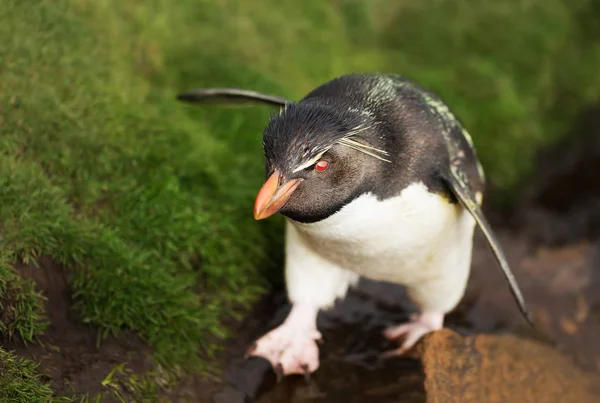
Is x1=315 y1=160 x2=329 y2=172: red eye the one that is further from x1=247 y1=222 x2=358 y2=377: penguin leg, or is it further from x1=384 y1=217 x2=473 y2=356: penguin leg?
x1=384 y1=217 x2=473 y2=356: penguin leg

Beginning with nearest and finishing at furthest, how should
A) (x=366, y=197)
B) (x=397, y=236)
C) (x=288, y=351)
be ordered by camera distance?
1. (x=366, y=197)
2. (x=397, y=236)
3. (x=288, y=351)

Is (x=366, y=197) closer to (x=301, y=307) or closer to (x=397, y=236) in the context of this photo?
(x=397, y=236)

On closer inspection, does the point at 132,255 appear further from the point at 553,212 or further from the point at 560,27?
the point at 560,27

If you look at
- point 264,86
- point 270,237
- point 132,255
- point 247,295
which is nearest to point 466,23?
point 264,86

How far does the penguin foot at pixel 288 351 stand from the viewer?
2822 millimetres

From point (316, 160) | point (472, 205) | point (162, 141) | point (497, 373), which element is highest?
point (316, 160)

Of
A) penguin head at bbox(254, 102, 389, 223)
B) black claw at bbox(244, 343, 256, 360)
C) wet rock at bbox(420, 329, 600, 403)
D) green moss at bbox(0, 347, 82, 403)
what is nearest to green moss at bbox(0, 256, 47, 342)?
green moss at bbox(0, 347, 82, 403)

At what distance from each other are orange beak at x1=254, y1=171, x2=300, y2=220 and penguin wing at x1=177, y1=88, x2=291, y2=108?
32.8 inches

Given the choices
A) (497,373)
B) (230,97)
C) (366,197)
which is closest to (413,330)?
(497,373)

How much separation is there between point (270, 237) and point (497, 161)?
1.98 metres

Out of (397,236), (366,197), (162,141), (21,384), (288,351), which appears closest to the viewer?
(21,384)

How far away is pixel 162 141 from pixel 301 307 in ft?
3.40

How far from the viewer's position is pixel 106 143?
10.1ft

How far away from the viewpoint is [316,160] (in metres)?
2.24
